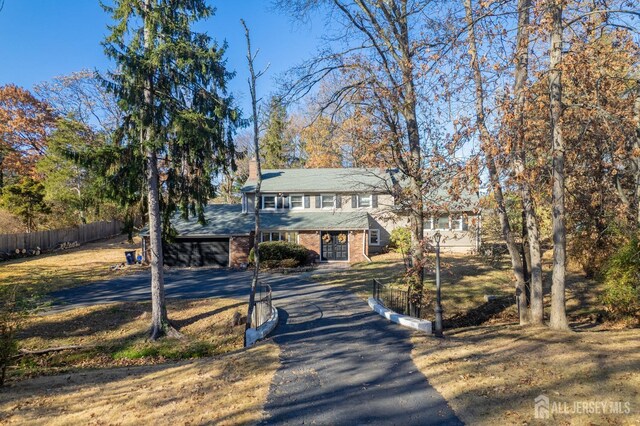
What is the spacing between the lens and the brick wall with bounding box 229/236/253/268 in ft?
80.9

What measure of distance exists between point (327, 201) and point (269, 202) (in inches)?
172

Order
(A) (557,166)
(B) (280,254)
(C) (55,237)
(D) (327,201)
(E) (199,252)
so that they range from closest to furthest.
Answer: (A) (557,166) → (B) (280,254) → (E) (199,252) → (D) (327,201) → (C) (55,237)

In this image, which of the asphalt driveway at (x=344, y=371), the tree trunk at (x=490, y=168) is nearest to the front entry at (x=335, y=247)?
the asphalt driveway at (x=344, y=371)

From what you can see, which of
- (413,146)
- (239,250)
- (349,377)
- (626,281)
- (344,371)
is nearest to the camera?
(349,377)

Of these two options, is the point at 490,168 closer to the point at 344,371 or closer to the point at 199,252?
the point at 344,371

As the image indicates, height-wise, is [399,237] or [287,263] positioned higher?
[399,237]

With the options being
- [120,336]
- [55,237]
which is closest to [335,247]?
[120,336]

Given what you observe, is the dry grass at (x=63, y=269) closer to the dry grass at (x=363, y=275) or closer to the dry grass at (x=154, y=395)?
the dry grass at (x=363, y=275)

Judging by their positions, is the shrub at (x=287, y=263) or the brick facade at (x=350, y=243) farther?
the brick facade at (x=350, y=243)

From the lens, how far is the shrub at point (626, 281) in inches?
428

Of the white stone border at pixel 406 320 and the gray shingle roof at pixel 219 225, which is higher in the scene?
the gray shingle roof at pixel 219 225

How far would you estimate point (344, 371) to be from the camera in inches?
288

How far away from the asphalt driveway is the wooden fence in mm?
16952

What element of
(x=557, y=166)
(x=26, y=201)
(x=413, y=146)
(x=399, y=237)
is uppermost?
(x=413, y=146)
